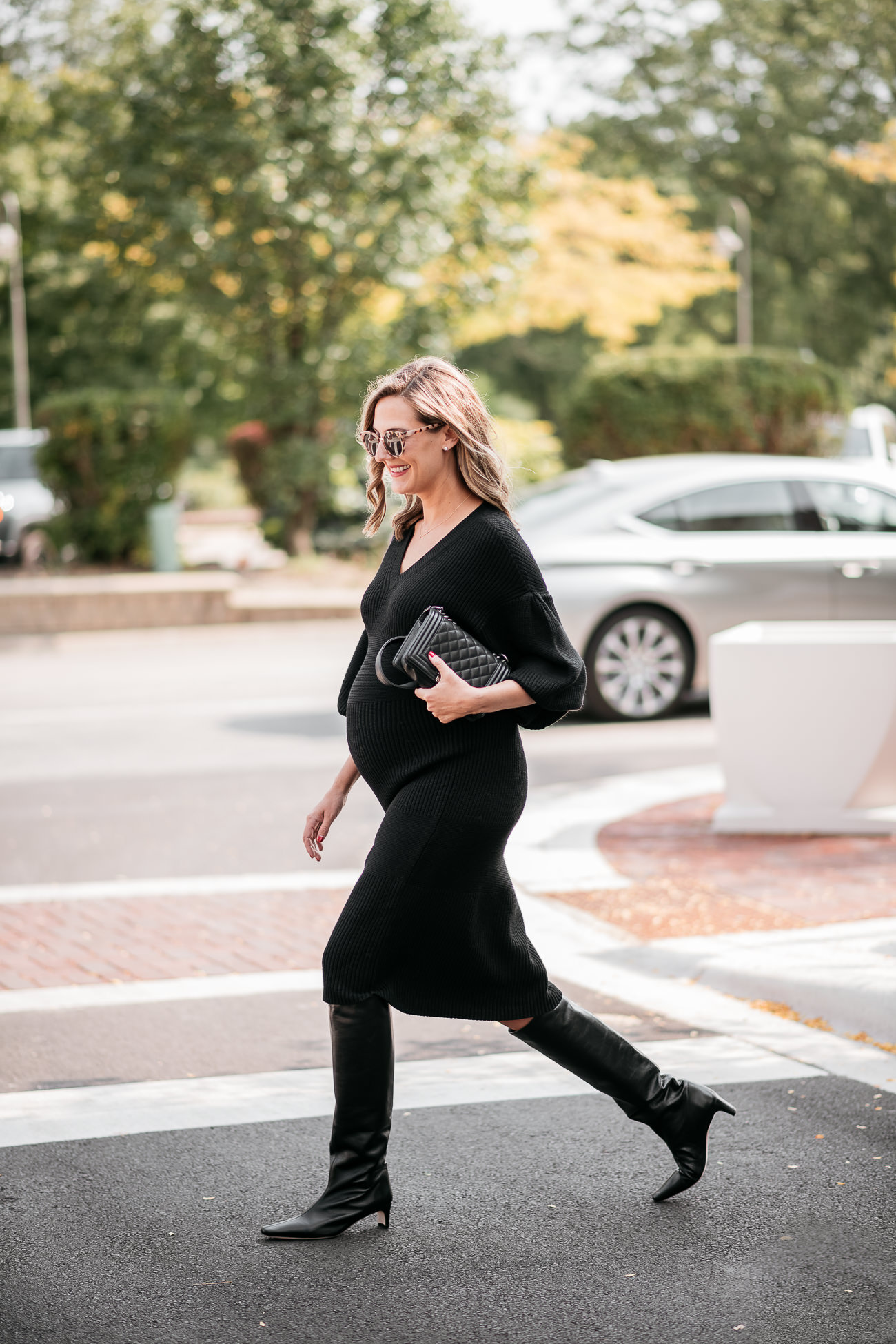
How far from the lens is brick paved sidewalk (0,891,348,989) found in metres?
5.70

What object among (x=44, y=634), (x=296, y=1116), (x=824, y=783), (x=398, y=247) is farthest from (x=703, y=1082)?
(x=398, y=247)

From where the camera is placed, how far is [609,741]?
1020 cm

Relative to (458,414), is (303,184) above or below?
above

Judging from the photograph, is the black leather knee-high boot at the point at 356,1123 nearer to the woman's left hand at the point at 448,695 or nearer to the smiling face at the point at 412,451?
the woman's left hand at the point at 448,695

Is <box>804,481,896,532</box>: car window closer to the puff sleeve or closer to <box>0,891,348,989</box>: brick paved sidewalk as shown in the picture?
<box>0,891,348,989</box>: brick paved sidewalk

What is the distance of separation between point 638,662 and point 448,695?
302 inches

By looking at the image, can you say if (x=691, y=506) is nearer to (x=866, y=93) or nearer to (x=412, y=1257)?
(x=412, y=1257)

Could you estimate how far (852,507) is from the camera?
11211 mm

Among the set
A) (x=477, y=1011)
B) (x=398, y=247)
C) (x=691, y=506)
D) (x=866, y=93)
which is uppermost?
(x=866, y=93)

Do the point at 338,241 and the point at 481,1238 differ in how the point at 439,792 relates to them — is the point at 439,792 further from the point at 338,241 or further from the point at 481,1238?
the point at 338,241

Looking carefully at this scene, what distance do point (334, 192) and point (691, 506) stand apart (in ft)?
31.6

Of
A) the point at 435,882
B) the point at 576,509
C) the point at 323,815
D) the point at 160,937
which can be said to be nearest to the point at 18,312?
the point at 576,509

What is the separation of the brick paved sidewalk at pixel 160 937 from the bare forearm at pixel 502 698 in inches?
101

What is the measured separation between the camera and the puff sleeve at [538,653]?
344cm
